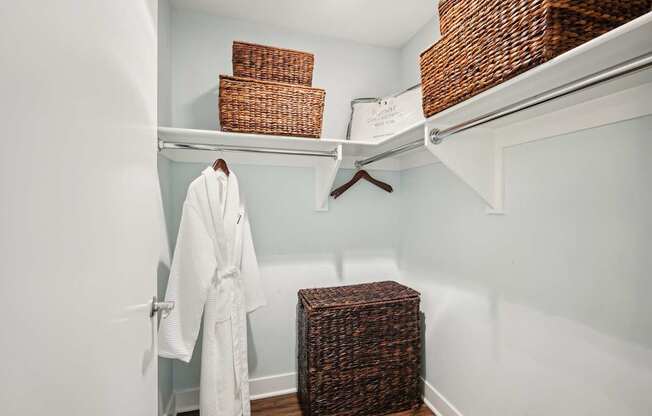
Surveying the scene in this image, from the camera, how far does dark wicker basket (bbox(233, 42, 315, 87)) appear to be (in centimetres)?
147

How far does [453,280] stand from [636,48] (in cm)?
119

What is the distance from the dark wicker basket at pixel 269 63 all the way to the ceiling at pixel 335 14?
0.39 meters

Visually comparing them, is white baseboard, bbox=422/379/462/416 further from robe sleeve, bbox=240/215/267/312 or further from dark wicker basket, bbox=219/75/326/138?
dark wicker basket, bbox=219/75/326/138

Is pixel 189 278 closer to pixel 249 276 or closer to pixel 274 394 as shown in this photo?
pixel 249 276

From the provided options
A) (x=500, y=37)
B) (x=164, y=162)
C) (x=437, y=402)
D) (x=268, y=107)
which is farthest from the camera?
(x=437, y=402)

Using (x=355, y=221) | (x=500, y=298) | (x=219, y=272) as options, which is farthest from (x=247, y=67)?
(x=500, y=298)

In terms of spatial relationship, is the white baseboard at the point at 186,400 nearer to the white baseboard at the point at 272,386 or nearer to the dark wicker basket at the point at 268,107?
the white baseboard at the point at 272,386

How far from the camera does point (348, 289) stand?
1.88 meters

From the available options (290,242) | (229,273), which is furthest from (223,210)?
(290,242)

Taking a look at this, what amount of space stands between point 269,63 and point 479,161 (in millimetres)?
1087

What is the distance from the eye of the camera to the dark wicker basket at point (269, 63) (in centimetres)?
147

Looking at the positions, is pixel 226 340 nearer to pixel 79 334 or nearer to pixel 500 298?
pixel 79 334

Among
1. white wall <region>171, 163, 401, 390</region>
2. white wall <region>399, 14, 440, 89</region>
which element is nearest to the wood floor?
white wall <region>171, 163, 401, 390</region>

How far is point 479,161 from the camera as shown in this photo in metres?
1.34
